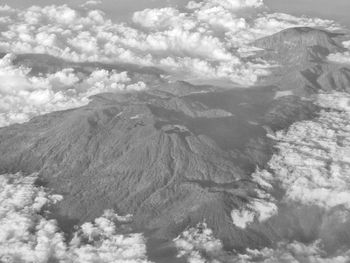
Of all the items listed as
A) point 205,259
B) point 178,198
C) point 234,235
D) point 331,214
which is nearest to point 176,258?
point 205,259

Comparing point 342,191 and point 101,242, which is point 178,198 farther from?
point 342,191

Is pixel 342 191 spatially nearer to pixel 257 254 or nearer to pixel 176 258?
pixel 257 254

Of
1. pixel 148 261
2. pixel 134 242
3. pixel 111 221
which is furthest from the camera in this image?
pixel 111 221

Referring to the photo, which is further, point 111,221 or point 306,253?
point 111,221

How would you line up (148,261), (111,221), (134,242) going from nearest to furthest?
(148,261), (134,242), (111,221)

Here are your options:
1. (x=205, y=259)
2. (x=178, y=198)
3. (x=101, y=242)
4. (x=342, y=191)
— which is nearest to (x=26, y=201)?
(x=101, y=242)

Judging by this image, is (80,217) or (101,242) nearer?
(101,242)

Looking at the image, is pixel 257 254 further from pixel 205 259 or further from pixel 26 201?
pixel 26 201

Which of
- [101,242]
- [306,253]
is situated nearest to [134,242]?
[101,242]
